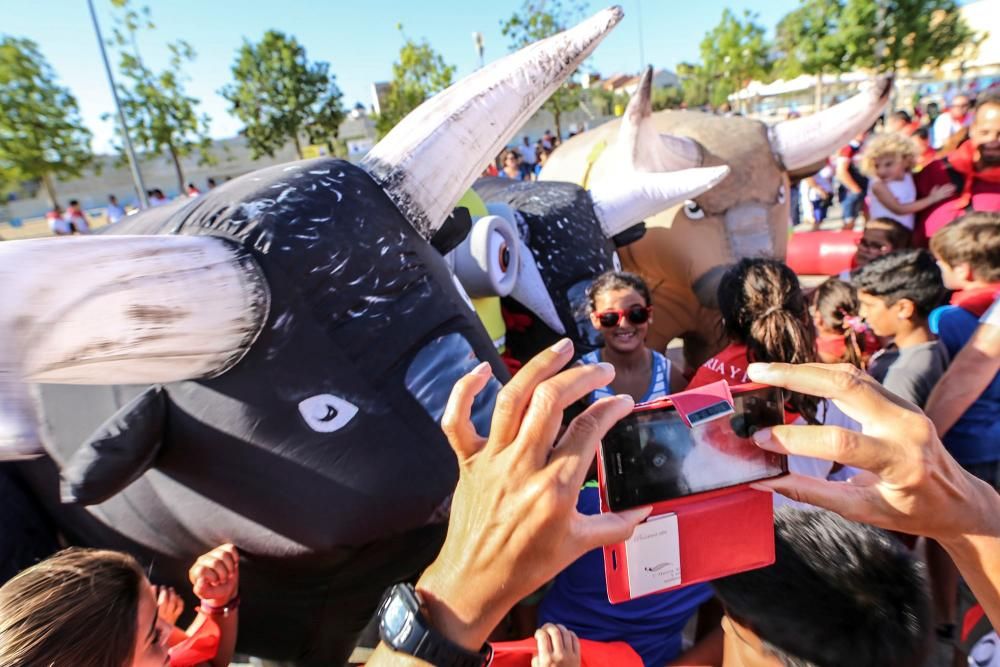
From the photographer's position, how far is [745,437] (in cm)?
76

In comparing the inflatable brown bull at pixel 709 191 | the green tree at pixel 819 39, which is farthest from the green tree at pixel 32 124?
the green tree at pixel 819 39

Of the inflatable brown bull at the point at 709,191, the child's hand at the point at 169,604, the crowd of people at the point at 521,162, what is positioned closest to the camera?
the child's hand at the point at 169,604

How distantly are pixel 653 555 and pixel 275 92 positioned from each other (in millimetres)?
22737

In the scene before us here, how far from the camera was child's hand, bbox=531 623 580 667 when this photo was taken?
92 cm

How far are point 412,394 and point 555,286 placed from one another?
1333 millimetres

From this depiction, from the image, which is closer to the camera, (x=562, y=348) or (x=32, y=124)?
(x=562, y=348)

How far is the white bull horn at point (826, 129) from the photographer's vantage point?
10.1ft

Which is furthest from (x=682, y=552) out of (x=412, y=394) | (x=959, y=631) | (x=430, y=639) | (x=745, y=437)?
(x=959, y=631)

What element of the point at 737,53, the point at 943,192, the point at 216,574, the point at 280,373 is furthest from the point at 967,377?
the point at 737,53

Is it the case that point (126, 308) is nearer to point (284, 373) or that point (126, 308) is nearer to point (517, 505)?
point (284, 373)

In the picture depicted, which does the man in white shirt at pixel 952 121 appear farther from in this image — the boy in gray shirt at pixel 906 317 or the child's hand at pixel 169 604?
the child's hand at pixel 169 604

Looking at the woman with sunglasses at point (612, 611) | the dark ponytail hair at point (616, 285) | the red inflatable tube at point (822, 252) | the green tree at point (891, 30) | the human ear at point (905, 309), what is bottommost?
the red inflatable tube at point (822, 252)

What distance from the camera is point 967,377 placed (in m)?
1.56

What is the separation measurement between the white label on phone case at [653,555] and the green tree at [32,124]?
20063mm
